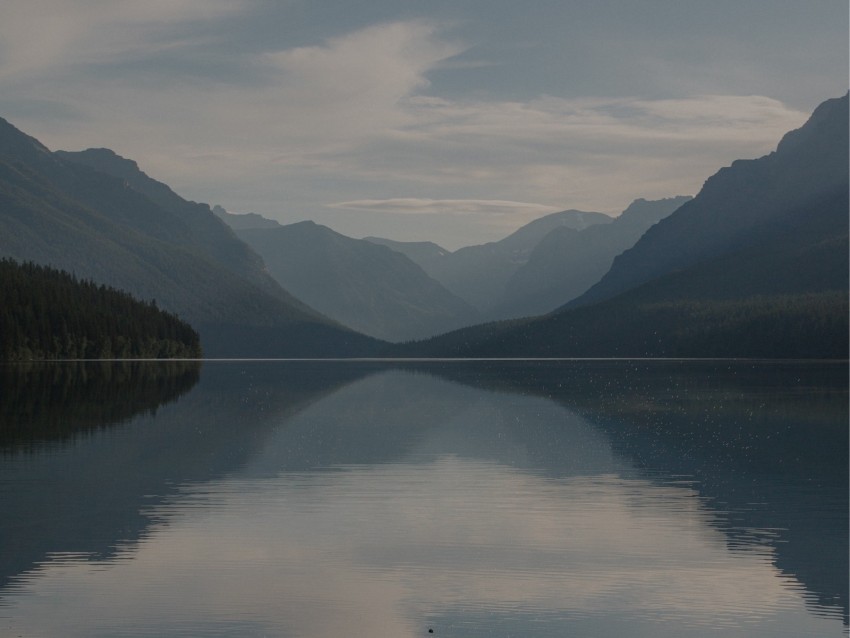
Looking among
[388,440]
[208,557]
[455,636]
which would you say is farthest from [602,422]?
[455,636]

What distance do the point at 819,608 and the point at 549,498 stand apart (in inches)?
771

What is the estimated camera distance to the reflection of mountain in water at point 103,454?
4119cm

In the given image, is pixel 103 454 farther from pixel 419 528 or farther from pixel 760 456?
pixel 760 456

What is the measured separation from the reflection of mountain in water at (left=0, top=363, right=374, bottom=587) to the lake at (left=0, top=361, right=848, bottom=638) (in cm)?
23

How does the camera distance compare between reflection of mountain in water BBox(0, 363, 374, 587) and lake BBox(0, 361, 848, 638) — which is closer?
lake BBox(0, 361, 848, 638)

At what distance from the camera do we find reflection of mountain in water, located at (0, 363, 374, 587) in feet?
135

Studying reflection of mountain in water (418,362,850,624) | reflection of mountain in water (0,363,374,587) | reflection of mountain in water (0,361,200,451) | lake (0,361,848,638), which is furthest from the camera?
reflection of mountain in water (0,361,200,451)

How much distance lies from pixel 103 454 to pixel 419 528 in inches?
1063

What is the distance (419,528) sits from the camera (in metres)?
43.2

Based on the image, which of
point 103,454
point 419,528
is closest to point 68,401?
point 103,454

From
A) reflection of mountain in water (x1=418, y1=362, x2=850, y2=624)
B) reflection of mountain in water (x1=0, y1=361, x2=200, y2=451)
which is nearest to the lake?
reflection of mountain in water (x1=418, y1=362, x2=850, y2=624)

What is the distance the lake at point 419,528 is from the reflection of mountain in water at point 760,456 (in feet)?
0.71

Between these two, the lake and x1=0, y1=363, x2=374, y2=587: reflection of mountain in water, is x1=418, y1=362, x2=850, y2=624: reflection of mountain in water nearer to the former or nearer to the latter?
the lake

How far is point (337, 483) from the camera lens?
55500 mm
